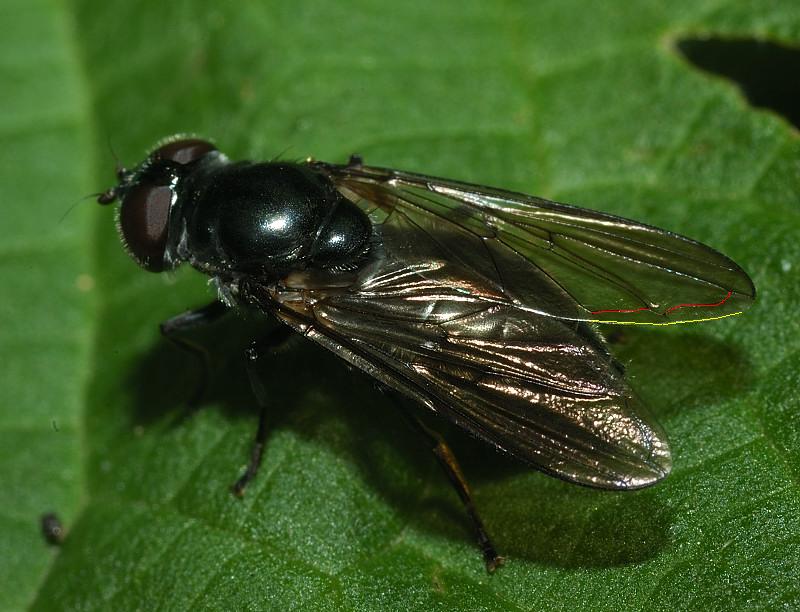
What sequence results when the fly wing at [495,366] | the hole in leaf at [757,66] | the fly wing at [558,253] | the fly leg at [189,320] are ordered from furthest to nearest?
the hole in leaf at [757,66] < the fly leg at [189,320] < the fly wing at [558,253] < the fly wing at [495,366]

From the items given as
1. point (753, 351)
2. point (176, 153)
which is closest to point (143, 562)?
point (176, 153)

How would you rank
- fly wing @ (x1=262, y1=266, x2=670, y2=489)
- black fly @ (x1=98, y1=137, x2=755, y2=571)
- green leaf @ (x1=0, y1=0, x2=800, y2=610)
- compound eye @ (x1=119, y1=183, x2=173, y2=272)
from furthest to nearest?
compound eye @ (x1=119, y1=183, x2=173, y2=272), green leaf @ (x1=0, y1=0, x2=800, y2=610), black fly @ (x1=98, y1=137, x2=755, y2=571), fly wing @ (x1=262, y1=266, x2=670, y2=489)

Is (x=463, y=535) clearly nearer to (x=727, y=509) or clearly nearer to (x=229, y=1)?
(x=727, y=509)

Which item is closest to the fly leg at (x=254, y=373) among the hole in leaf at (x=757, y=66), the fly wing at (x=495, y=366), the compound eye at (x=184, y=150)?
the fly wing at (x=495, y=366)

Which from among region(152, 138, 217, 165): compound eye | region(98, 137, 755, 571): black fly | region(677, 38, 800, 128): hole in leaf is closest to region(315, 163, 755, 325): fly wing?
region(98, 137, 755, 571): black fly

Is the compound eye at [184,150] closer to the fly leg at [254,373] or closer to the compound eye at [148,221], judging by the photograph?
the compound eye at [148,221]

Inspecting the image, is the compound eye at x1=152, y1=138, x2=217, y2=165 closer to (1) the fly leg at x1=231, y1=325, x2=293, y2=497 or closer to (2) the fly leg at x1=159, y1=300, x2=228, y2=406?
(2) the fly leg at x1=159, y1=300, x2=228, y2=406

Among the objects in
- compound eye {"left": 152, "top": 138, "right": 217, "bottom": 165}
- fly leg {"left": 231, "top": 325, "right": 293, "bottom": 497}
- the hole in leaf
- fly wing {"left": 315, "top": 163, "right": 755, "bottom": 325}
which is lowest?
fly leg {"left": 231, "top": 325, "right": 293, "bottom": 497}

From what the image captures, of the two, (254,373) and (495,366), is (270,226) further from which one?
(495,366)
